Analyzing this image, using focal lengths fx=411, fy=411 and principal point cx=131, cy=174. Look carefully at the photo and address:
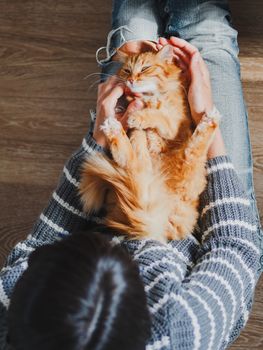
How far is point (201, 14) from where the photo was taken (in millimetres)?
1193

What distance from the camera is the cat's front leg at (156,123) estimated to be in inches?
42.9

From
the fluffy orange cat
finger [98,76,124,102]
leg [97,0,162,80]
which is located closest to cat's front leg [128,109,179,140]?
the fluffy orange cat

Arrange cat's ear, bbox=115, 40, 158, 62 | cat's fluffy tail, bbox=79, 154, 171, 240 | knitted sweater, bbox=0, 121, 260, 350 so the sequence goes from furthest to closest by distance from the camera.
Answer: cat's ear, bbox=115, 40, 158, 62
cat's fluffy tail, bbox=79, 154, 171, 240
knitted sweater, bbox=0, 121, 260, 350

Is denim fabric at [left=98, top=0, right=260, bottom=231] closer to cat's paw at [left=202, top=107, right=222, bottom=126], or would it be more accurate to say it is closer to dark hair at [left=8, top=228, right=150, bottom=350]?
cat's paw at [left=202, top=107, right=222, bottom=126]

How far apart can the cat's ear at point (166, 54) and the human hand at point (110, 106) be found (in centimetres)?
13

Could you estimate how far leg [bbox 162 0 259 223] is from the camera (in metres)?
1.10

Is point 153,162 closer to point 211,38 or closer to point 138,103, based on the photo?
point 138,103

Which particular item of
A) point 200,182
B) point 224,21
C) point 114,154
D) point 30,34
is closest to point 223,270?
point 200,182

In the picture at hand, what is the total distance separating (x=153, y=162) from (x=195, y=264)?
0.94 feet

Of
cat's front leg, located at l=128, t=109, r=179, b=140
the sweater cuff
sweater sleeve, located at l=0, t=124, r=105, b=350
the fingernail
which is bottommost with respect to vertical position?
sweater sleeve, located at l=0, t=124, r=105, b=350

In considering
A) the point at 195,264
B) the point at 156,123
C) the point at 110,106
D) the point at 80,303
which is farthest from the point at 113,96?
the point at 80,303

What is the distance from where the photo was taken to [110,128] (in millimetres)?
1024

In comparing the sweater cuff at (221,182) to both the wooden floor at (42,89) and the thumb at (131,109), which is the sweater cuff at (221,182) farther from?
the wooden floor at (42,89)

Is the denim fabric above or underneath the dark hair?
above
